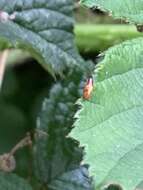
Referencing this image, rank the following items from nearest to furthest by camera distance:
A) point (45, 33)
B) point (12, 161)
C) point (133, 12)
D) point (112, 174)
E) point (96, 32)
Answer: point (112, 174), point (133, 12), point (12, 161), point (45, 33), point (96, 32)

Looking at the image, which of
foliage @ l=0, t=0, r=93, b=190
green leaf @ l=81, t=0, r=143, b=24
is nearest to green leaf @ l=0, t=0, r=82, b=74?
foliage @ l=0, t=0, r=93, b=190

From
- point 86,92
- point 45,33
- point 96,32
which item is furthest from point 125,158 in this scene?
point 96,32

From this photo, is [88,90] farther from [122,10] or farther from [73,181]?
[73,181]

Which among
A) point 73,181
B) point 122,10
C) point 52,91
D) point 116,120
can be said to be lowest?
point 73,181

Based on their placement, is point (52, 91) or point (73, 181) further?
point (52, 91)

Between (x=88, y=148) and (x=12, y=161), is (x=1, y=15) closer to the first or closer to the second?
(x=12, y=161)

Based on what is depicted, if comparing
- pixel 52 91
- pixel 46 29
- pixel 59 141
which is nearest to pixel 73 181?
Result: pixel 59 141
